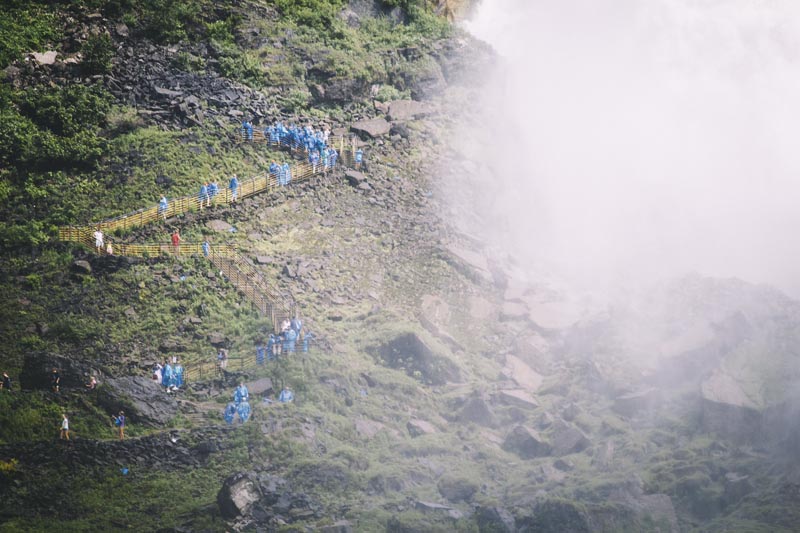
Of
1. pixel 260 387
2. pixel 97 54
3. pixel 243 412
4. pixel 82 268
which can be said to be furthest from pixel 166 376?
pixel 97 54

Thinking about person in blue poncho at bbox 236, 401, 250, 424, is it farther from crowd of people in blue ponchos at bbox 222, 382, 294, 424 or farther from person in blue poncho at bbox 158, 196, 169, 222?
person in blue poncho at bbox 158, 196, 169, 222

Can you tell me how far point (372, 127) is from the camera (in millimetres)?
57594

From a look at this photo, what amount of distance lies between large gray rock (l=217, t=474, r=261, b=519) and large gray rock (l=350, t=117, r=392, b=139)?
94.7ft

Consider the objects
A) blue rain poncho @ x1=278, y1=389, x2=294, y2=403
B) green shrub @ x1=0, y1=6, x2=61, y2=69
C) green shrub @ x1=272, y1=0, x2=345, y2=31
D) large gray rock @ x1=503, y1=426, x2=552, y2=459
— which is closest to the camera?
blue rain poncho @ x1=278, y1=389, x2=294, y2=403

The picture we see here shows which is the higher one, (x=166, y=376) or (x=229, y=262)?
(x=229, y=262)

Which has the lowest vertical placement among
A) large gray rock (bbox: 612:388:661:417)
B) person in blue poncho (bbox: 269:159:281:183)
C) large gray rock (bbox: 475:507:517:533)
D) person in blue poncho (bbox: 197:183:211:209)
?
person in blue poncho (bbox: 197:183:211:209)

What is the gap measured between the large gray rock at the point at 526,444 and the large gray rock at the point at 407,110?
83.2 ft

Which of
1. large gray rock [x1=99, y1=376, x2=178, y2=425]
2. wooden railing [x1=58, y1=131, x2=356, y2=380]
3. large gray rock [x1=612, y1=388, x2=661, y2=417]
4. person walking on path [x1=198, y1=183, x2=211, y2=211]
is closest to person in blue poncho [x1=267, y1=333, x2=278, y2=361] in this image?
wooden railing [x1=58, y1=131, x2=356, y2=380]

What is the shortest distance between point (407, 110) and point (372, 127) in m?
3.61

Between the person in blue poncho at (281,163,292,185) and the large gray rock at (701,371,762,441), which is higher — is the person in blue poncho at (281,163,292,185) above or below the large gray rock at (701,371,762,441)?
below

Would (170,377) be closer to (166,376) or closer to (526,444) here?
(166,376)

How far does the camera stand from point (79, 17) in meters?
58.8

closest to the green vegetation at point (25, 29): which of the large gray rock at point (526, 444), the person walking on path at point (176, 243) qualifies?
the person walking on path at point (176, 243)

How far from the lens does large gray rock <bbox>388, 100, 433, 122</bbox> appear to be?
59.6 metres
